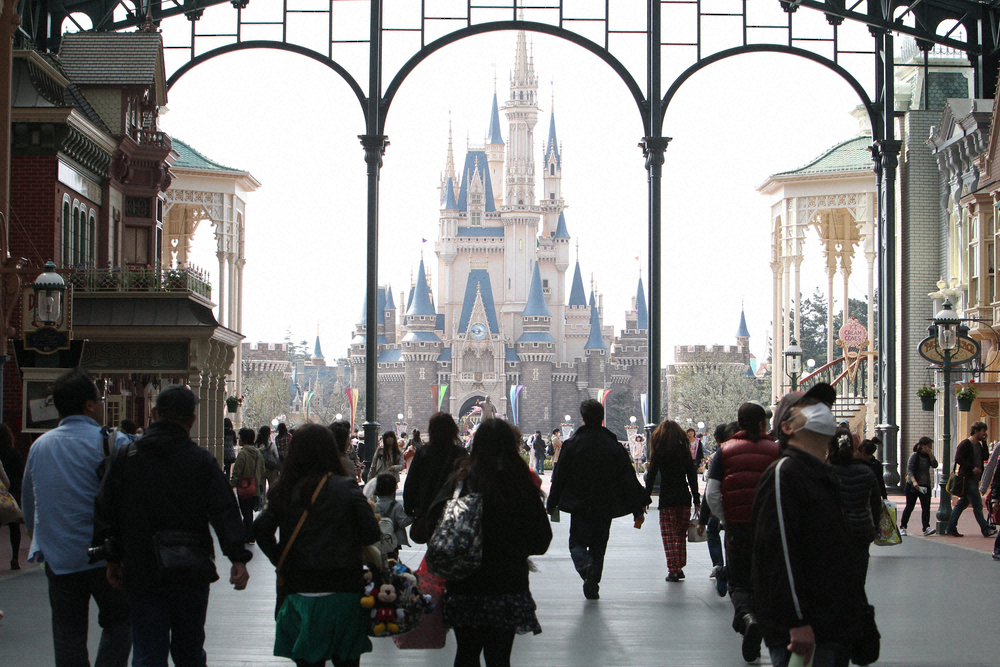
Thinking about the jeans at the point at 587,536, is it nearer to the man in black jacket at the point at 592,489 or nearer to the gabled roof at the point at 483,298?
the man in black jacket at the point at 592,489

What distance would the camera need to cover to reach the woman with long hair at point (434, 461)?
332 inches

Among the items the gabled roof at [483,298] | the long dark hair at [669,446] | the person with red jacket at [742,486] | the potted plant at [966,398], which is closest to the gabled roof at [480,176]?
the gabled roof at [483,298]

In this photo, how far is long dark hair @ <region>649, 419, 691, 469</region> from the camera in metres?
11.6

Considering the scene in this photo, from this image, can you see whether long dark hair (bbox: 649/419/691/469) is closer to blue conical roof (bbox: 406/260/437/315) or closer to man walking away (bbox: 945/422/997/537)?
man walking away (bbox: 945/422/997/537)

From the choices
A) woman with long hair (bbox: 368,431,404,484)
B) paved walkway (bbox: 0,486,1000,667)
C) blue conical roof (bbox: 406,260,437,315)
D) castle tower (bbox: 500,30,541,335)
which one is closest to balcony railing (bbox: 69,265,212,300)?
paved walkway (bbox: 0,486,1000,667)

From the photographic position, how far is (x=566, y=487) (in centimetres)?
1071

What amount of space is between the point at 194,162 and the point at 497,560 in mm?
38687

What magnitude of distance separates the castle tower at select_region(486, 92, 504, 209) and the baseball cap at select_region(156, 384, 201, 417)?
13622 centimetres

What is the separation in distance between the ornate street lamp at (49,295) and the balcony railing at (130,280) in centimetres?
538

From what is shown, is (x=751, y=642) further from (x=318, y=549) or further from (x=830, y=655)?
(x=318, y=549)

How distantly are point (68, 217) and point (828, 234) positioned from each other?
28761mm

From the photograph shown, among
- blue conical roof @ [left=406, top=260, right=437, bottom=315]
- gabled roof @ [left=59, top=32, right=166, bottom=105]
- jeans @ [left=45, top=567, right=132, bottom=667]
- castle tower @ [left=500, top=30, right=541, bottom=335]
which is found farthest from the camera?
castle tower @ [left=500, top=30, right=541, bottom=335]

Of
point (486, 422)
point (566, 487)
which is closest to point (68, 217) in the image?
point (566, 487)

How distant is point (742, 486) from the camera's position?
8.40 meters
